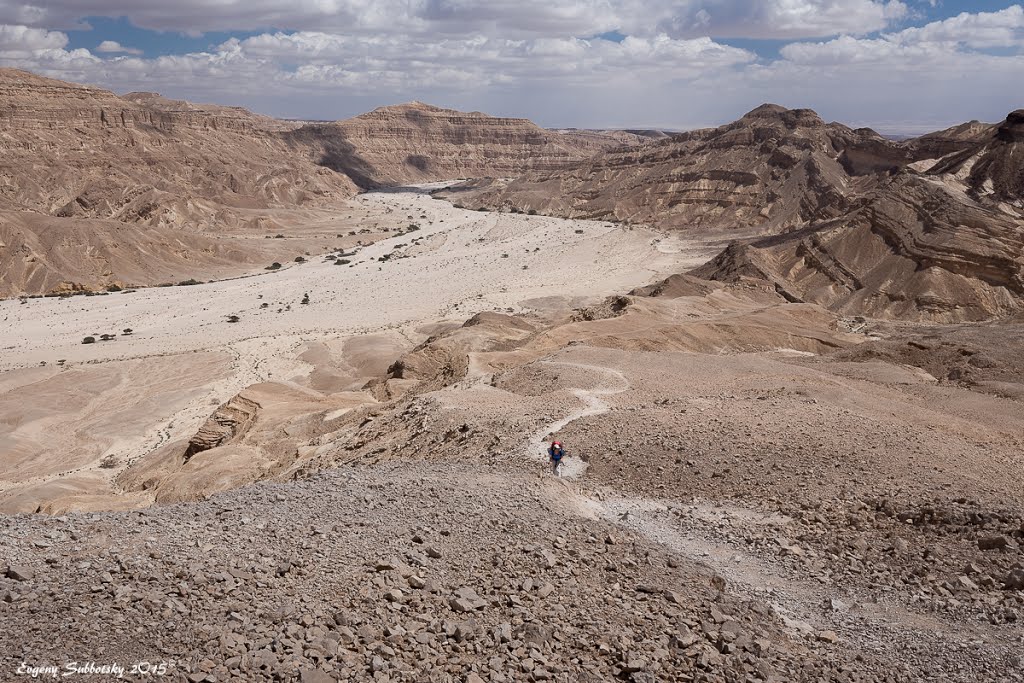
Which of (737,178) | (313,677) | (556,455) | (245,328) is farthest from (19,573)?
(737,178)

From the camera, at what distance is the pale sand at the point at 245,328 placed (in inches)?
1272

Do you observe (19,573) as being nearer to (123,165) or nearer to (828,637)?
(828,637)

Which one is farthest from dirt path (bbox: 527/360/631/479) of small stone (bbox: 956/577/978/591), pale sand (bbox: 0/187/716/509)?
pale sand (bbox: 0/187/716/509)

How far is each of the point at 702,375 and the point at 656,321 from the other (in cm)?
1220

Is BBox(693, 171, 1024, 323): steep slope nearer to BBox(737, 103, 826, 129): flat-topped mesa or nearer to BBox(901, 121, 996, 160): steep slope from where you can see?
BBox(901, 121, 996, 160): steep slope

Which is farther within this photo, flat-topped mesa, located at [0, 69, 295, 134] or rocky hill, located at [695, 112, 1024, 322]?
flat-topped mesa, located at [0, 69, 295, 134]

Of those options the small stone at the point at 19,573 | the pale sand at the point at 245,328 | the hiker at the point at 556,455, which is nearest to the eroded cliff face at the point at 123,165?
the pale sand at the point at 245,328

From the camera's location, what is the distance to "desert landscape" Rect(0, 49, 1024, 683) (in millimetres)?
8250

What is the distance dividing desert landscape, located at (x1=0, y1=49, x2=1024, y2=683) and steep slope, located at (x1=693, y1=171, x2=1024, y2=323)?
0.23m

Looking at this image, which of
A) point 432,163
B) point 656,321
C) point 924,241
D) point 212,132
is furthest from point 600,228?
point 432,163

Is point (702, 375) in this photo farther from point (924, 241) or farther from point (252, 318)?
point (252, 318)

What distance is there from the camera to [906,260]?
49.1 metres

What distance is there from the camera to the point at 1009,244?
46.5m

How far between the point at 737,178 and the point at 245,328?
69.1 m
